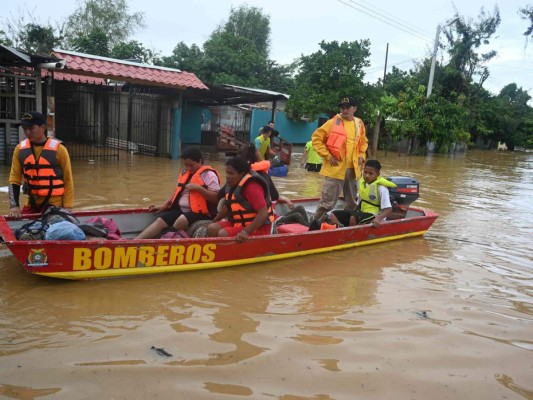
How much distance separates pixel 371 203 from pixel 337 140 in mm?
994

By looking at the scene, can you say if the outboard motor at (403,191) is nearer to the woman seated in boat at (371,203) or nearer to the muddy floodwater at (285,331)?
the woman seated in boat at (371,203)

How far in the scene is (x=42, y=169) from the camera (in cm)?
462

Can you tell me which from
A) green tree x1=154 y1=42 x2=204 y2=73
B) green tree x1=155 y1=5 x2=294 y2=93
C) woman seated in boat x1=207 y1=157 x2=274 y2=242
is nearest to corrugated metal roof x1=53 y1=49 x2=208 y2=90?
woman seated in boat x1=207 y1=157 x2=274 y2=242

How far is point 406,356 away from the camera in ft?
11.1

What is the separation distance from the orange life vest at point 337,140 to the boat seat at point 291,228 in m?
1.16

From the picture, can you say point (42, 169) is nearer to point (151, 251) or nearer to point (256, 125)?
point (151, 251)

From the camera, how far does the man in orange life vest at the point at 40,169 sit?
4.57 m

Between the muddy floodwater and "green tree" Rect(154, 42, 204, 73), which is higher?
"green tree" Rect(154, 42, 204, 73)

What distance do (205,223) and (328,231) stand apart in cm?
149

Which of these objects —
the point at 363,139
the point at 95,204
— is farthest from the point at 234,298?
the point at 95,204

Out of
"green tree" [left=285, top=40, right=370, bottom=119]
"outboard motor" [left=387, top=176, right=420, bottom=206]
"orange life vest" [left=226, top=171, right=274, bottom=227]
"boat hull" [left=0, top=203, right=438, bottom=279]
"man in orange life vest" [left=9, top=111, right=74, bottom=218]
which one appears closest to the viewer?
"boat hull" [left=0, top=203, right=438, bottom=279]

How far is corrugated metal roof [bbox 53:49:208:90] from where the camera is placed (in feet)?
36.9

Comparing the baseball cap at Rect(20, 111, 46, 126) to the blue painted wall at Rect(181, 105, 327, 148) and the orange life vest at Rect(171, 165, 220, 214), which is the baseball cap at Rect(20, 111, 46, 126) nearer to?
the orange life vest at Rect(171, 165, 220, 214)

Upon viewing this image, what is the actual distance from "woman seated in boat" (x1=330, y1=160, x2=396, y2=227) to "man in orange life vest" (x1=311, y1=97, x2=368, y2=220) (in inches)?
11.9
